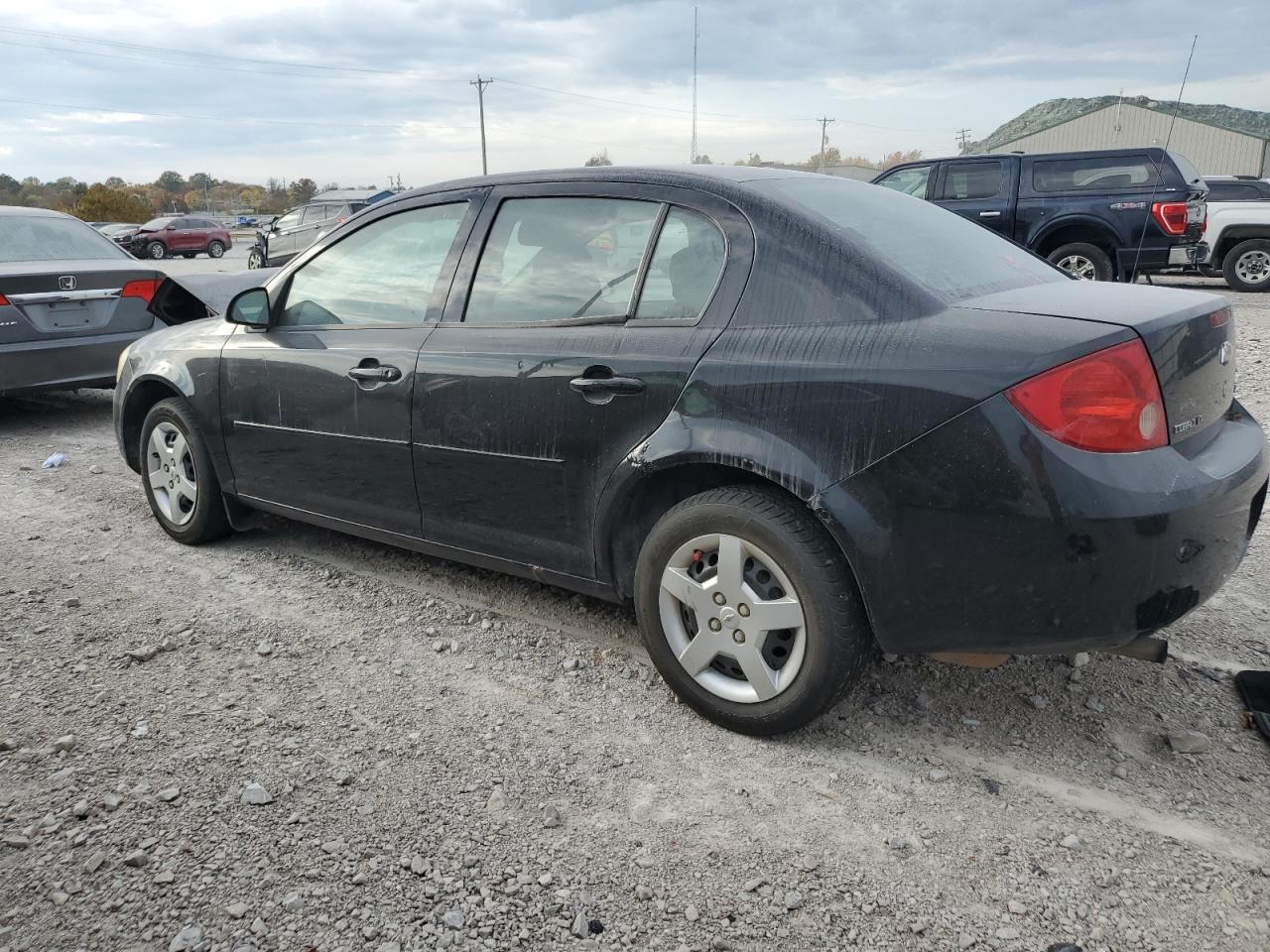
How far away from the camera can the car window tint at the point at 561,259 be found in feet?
10.2

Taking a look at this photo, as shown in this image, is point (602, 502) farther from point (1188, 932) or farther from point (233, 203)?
point (233, 203)

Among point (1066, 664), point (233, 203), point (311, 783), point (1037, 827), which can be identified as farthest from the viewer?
point (233, 203)

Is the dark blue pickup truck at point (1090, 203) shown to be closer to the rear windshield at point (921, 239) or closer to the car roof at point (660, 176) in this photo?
the rear windshield at point (921, 239)

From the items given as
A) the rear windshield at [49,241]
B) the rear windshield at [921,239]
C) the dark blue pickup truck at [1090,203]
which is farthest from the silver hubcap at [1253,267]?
the rear windshield at [49,241]

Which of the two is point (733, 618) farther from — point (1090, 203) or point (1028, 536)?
point (1090, 203)

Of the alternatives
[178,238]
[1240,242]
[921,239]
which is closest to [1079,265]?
[1240,242]

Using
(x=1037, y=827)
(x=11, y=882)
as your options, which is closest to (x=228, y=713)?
(x=11, y=882)

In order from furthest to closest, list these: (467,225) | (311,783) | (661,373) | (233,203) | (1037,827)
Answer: (233,203), (467,225), (661,373), (311,783), (1037,827)

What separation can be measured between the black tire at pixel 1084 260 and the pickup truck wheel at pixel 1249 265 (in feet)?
9.86

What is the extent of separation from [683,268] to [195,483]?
2701mm

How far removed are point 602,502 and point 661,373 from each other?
45 centimetres

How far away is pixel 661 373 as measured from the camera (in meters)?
2.88

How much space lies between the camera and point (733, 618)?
2.79 m

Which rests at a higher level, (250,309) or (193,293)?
(250,309)
